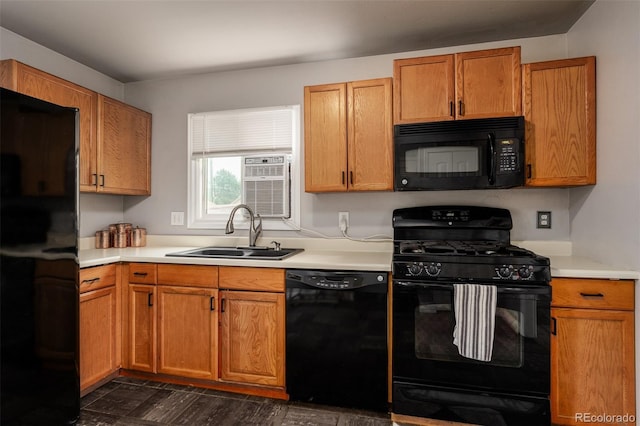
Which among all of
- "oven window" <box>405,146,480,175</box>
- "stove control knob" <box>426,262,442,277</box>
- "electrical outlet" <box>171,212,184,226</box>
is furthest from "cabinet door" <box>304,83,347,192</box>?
"electrical outlet" <box>171,212,184,226</box>

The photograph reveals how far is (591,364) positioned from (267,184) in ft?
7.71

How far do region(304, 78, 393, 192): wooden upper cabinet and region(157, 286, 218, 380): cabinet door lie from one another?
107 cm

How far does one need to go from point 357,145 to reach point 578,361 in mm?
1724

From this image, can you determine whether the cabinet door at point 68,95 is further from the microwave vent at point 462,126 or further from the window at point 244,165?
the microwave vent at point 462,126

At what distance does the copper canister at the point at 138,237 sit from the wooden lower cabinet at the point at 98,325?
59 centimetres

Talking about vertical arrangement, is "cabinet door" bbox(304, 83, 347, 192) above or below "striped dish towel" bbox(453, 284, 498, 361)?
above

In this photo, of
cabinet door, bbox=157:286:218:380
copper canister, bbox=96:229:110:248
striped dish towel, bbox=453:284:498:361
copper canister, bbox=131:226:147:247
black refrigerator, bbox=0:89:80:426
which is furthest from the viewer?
copper canister, bbox=131:226:147:247

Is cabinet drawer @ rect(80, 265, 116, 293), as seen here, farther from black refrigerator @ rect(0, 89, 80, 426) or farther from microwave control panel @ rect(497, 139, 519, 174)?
microwave control panel @ rect(497, 139, 519, 174)

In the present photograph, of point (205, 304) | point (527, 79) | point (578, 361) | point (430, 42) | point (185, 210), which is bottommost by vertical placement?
point (578, 361)

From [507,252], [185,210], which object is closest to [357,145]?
[507,252]

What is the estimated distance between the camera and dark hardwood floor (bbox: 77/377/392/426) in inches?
78.3

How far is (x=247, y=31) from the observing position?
234cm

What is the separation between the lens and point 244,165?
2928mm

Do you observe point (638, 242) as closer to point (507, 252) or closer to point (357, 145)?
point (507, 252)
